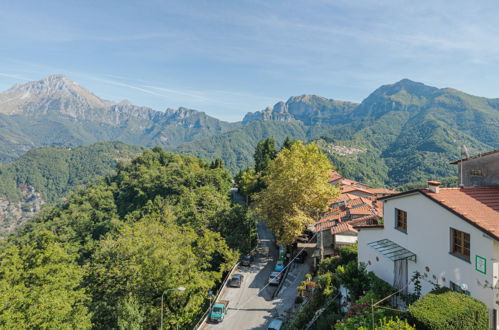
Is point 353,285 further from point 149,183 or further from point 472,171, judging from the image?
point 149,183

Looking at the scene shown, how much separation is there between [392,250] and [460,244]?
12.1 ft

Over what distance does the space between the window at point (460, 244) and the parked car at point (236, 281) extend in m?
21.9

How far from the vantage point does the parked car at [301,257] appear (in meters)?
33.0

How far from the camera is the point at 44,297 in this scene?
19312mm

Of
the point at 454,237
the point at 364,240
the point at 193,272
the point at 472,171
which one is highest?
the point at 472,171

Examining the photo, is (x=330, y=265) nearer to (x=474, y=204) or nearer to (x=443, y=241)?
(x=443, y=241)

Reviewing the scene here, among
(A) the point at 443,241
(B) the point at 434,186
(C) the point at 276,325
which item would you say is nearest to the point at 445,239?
(A) the point at 443,241

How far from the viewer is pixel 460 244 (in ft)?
38.8

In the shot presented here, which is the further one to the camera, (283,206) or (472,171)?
(283,206)

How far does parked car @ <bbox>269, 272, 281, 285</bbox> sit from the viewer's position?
96.4 ft

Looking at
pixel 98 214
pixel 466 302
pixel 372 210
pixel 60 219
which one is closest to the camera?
pixel 466 302

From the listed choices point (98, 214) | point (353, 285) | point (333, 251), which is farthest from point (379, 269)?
point (98, 214)

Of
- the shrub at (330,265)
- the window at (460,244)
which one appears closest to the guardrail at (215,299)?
the shrub at (330,265)

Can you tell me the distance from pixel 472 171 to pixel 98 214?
253 feet
